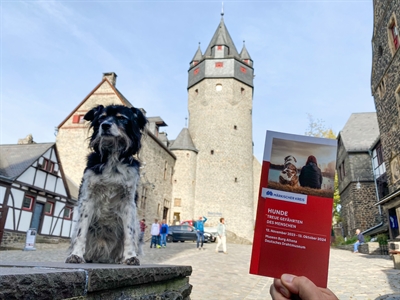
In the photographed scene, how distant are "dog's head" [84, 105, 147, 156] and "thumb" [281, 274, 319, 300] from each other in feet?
6.79

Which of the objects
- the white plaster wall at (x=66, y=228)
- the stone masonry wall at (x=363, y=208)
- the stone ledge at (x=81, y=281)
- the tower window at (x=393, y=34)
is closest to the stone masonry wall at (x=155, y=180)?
the white plaster wall at (x=66, y=228)

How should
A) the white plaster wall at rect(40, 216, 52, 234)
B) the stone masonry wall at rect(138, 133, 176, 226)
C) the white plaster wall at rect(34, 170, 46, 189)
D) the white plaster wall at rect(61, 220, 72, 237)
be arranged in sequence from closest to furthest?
the white plaster wall at rect(34, 170, 46, 189) < the white plaster wall at rect(40, 216, 52, 234) < the white plaster wall at rect(61, 220, 72, 237) < the stone masonry wall at rect(138, 133, 176, 226)

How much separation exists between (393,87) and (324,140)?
52.2ft

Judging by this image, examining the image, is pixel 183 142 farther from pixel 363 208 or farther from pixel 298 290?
pixel 298 290

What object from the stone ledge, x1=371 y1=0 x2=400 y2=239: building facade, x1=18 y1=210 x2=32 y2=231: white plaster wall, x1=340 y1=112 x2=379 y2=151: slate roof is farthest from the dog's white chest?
x1=340 y1=112 x2=379 y2=151: slate roof

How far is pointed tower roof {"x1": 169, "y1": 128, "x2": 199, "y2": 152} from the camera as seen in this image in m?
34.7

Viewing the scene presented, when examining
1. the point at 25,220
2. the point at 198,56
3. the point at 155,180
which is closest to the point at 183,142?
the point at 155,180

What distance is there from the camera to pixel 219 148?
3481cm

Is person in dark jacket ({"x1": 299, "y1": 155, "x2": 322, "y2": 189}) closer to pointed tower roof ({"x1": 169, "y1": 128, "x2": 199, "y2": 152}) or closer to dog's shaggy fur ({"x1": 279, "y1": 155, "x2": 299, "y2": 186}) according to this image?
dog's shaggy fur ({"x1": 279, "y1": 155, "x2": 299, "y2": 186})

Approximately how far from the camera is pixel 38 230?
17.1 m

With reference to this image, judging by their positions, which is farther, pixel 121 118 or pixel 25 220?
pixel 25 220

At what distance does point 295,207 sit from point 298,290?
1.11 ft

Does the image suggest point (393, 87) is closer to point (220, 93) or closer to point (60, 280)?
point (60, 280)

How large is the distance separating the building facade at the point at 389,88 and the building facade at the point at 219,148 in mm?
18438
